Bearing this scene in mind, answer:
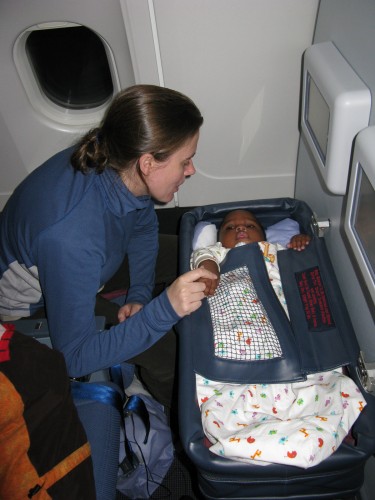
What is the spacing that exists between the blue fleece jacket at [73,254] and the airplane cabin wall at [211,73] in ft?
2.59

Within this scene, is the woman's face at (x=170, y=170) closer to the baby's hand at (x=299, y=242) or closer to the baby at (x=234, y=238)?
the baby at (x=234, y=238)

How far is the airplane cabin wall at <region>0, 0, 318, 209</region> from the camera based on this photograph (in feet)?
4.80

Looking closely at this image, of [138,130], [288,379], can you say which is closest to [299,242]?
[288,379]

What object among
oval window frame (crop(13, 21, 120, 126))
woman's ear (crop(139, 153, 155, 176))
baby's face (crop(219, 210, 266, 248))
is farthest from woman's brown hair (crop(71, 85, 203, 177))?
oval window frame (crop(13, 21, 120, 126))

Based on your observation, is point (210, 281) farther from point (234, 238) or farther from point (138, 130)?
point (138, 130)

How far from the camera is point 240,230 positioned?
1572 mm

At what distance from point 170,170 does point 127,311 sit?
539mm

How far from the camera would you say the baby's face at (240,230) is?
5.10 ft

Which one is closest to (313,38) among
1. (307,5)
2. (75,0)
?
(307,5)

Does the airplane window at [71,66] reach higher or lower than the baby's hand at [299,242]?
higher

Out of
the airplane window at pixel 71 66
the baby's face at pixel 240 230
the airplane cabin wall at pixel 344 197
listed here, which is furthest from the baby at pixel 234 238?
the airplane window at pixel 71 66

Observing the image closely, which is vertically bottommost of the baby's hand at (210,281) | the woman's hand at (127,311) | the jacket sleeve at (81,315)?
the woman's hand at (127,311)

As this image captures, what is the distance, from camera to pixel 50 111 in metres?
2.00

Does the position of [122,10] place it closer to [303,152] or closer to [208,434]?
[303,152]
